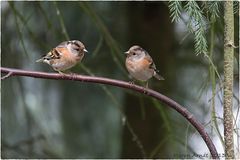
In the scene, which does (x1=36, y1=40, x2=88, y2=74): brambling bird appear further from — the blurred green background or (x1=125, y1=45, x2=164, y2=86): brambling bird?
the blurred green background

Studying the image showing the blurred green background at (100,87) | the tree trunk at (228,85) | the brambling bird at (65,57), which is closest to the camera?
the tree trunk at (228,85)

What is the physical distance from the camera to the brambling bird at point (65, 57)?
1744 millimetres

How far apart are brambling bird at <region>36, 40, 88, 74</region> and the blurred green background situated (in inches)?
33.8

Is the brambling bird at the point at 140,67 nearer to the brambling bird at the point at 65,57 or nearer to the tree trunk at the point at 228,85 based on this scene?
the brambling bird at the point at 65,57

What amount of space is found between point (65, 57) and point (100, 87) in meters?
1.25

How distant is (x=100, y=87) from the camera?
3.06m

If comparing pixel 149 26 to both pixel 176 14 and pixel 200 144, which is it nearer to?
pixel 200 144

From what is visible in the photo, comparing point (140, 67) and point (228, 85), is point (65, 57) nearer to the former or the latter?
point (140, 67)

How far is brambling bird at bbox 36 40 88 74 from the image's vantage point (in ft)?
5.72

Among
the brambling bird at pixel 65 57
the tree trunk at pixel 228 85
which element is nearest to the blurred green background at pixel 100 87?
the brambling bird at pixel 65 57

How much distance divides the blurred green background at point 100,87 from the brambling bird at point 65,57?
86 centimetres

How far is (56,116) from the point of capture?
12.7 ft

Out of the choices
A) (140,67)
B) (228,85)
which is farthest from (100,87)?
(228,85)

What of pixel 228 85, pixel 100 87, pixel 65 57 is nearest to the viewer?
pixel 228 85
